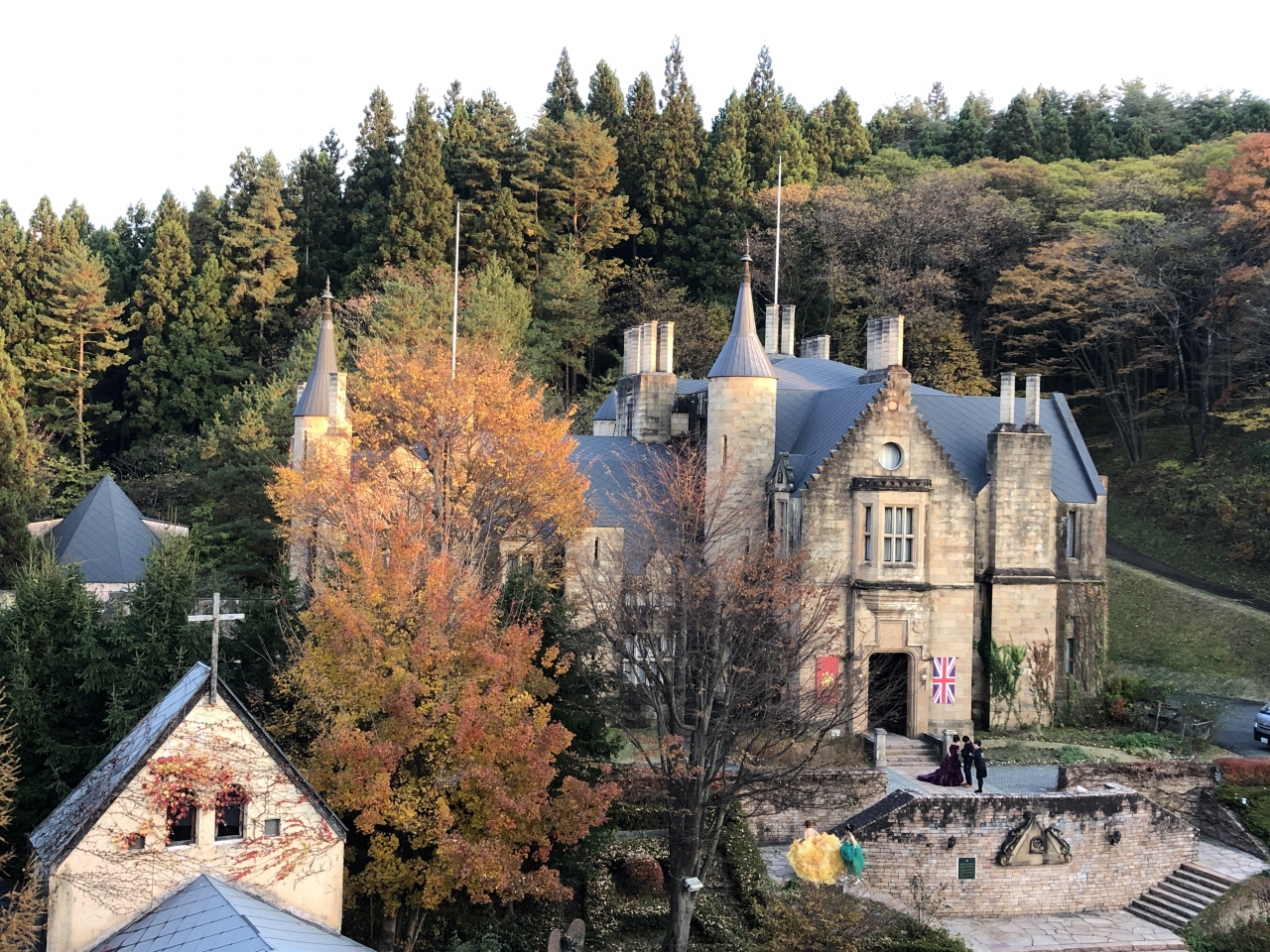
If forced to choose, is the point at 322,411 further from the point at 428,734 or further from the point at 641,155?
the point at 641,155

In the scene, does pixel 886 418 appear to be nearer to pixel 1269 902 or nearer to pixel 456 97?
pixel 1269 902

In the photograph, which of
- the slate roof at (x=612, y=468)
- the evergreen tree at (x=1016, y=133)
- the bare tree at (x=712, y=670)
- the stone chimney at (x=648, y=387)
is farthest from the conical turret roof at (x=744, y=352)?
the evergreen tree at (x=1016, y=133)

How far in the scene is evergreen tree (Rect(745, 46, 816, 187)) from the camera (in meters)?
75.1

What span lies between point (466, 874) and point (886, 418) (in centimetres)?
1992

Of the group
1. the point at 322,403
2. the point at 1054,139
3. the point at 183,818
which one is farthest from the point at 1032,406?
the point at 1054,139

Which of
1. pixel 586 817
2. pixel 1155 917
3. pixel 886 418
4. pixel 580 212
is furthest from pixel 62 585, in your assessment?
pixel 580 212

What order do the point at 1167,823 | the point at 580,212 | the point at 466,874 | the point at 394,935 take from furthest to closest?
1. the point at 580,212
2. the point at 1167,823
3. the point at 394,935
4. the point at 466,874

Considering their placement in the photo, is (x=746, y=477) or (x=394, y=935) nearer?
(x=394, y=935)

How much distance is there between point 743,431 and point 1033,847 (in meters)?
14.3

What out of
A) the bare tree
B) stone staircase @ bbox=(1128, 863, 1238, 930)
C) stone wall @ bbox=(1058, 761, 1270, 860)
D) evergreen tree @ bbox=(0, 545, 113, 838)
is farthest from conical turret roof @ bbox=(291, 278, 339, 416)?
stone staircase @ bbox=(1128, 863, 1238, 930)

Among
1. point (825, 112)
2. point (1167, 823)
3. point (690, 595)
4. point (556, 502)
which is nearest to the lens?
point (690, 595)

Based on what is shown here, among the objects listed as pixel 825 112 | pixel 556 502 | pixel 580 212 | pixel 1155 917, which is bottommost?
pixel 1155 917

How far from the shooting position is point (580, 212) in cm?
7531

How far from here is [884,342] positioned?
41.0 metres
